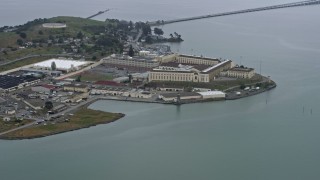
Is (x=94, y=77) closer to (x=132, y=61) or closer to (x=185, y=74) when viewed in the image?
(x=132, y=61)

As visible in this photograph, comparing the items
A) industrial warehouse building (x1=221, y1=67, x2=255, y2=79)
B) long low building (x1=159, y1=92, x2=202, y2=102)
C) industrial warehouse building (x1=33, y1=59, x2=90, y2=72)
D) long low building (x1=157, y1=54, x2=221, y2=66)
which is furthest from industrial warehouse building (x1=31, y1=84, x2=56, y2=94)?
industrial warehouse building (x1=221, y1=67, x2=255, y2=79)

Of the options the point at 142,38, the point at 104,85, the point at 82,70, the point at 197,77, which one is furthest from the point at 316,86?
the point at 142,38

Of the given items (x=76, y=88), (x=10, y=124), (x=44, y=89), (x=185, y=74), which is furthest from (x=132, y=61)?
(x=10, y=124)

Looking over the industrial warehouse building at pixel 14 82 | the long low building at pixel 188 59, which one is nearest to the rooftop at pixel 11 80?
the industrial warehouse building at pixel 14 82

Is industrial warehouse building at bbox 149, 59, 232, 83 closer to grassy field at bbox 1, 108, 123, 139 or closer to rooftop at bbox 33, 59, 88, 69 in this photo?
rooftop at bbox 33, 59, 88, 69

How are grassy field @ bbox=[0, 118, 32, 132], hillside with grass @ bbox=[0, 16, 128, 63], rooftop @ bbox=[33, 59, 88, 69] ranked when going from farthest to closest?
hillside with grass @ bbox=[0, 16, 128, 63]
rooftop @ bbox=[33, 59, 88, 69]
grassy field @ bbox=[0, 118, 32, 132]

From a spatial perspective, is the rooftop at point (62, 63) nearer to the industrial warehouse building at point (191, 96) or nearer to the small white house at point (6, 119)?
the industrial warehouse building at point (191, 96)

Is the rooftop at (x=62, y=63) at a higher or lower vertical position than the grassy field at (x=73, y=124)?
higher
